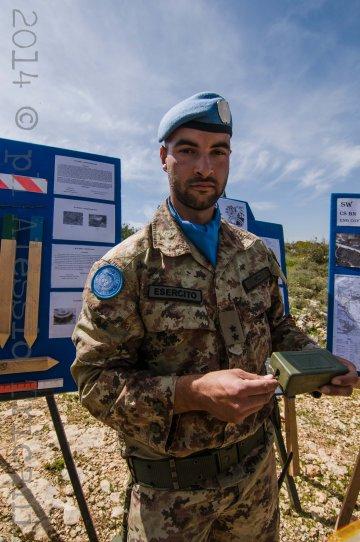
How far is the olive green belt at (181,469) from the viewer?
1383 mm

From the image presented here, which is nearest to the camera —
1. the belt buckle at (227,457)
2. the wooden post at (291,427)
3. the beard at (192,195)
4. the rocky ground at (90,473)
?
the belt buckle at (227,457)

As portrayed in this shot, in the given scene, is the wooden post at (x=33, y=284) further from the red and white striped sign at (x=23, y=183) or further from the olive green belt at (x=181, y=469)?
the olive green belt at (x=181, y=469)

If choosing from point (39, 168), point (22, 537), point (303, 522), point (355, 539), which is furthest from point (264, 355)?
point (22, 537)

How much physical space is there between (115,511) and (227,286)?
2.27 metres

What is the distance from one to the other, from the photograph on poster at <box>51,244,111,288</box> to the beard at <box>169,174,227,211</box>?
1.04 metres

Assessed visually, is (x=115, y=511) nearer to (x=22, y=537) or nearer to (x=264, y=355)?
(x=22, y=537)

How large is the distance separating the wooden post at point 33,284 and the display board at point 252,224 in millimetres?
1581

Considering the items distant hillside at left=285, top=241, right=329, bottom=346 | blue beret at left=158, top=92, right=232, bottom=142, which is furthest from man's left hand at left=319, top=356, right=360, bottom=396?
distant hillside at left=285, top=241, right=329, bottom=346

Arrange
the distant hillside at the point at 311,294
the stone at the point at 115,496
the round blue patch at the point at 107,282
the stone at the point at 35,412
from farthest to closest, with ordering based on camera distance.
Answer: the distant hillside at the point at 311,294, the stone at the point at 35,412, the stone at the point at 115,496, the round blue patch at the point at 107,282

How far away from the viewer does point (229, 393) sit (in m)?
1.07

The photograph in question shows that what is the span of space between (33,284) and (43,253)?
21 centimetres

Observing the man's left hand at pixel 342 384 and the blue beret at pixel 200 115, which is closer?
the man's left hand at pixel 342 384

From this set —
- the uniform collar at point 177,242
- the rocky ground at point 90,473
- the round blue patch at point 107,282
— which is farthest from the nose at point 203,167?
the rocky ground at point 90,473

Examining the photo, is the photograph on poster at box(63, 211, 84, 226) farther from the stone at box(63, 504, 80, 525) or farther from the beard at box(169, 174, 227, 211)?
the stone at box(63, 504, 80, 525)
